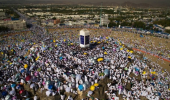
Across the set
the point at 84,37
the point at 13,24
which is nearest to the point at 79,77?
the point at 84,37

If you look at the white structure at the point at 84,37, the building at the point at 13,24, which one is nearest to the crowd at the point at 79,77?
the white structure at the point at 84,37

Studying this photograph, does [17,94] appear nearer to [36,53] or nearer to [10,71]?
[10,71]

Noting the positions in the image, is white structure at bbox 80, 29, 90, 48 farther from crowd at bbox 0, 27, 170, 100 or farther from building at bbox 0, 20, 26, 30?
building at bbox 0, 20, 26, 30

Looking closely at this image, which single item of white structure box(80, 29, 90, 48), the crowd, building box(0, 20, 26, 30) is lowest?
the crowd

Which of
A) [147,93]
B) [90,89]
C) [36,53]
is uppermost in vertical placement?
[36,53]

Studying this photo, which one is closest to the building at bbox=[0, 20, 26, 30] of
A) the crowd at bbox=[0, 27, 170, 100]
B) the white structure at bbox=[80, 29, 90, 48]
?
the crowd at bbox=[0, 27, 170, 100]

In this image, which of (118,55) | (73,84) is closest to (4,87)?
(73,84)

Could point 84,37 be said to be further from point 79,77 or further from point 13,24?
point 13,24

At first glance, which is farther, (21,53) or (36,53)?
(21,53)

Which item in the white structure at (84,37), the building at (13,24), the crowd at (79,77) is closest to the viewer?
the crowd at (79,77)

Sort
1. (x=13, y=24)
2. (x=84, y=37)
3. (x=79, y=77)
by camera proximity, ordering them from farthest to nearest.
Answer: (x=13, y=24), (x=84, y=37), (x=79, y=77)

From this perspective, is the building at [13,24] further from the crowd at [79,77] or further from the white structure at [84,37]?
the white structure at [84,37]
